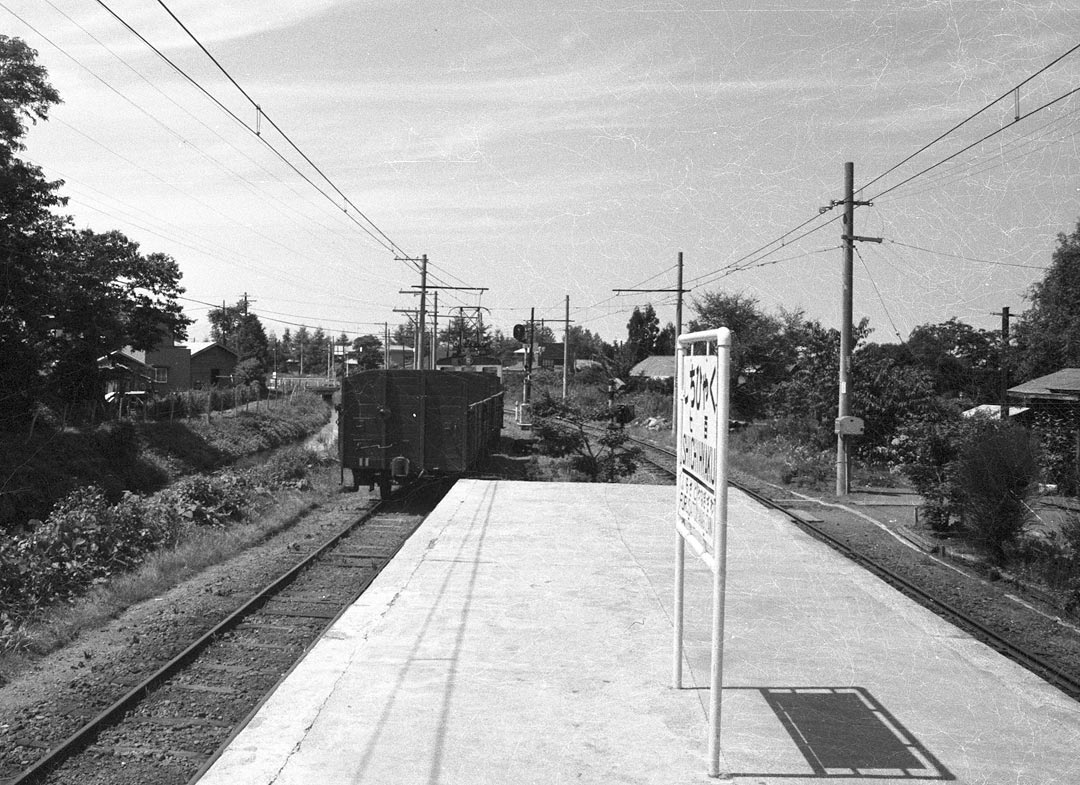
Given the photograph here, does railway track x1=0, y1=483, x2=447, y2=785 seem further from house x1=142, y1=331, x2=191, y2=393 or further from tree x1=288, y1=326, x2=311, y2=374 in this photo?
tree x1=288, y1=326, x2=311, y2=374

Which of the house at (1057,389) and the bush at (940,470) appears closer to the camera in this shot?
the bush at (940,470)

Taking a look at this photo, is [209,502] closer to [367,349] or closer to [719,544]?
[719,544]

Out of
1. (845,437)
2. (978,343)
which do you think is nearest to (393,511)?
(845,437)

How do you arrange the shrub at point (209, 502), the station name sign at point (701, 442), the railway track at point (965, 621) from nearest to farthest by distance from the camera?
the station name sign at point (701, 442), the railway track at point (965, 621), the shrub at point (209, 502)

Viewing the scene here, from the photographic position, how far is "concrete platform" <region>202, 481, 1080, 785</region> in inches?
169

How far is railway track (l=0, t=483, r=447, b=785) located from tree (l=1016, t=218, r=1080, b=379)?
59.5ft

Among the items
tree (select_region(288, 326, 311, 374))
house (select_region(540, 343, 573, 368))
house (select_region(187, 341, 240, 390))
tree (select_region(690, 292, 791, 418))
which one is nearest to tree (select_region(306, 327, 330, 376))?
tree (select_region(288, 326, 311, 374))

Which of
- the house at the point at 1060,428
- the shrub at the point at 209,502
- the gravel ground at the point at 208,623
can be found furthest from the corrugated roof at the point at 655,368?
the gravel ground at the point at 208,623

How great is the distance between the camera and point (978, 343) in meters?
36.2

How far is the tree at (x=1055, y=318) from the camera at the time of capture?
21.3 metres

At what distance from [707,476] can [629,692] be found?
1.63 metres

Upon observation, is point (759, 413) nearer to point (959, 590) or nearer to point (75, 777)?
point (959, 590)

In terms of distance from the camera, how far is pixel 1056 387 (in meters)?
14.1

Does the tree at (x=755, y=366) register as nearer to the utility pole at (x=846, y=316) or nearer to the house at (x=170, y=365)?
the utility pole at (x=846, y=316)
